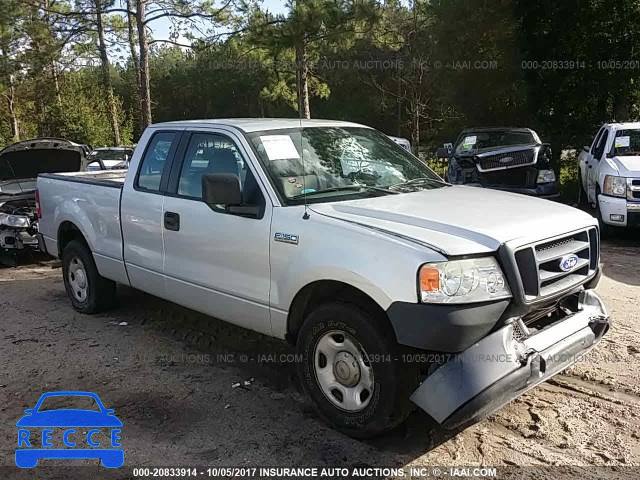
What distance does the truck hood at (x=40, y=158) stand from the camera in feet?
31.6

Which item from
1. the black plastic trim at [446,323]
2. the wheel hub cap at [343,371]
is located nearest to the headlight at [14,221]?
the wheel hub cap at [343,371]

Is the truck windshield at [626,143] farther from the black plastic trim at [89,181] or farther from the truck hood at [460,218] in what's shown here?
the black plastic trim at [89,181]

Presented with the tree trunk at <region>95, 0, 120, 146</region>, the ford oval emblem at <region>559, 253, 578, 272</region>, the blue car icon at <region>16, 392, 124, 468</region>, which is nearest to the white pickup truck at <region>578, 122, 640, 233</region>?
the ford oval emblem at <region>559, 253, 578, 272</region>

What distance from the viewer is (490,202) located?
163 inches

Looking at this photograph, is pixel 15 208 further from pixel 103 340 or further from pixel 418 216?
pixel 418 216

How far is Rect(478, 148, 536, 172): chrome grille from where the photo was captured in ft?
36.8

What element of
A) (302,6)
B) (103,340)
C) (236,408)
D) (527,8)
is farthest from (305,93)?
(236,408)

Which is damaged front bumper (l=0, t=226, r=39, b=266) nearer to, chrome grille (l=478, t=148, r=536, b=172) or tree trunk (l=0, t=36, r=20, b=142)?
chrome grille (l=478, t=148, r=536, b=172)

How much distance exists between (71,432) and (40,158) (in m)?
7.17

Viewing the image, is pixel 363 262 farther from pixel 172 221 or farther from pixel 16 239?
pixel 16 239

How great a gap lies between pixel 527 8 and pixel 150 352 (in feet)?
48.3

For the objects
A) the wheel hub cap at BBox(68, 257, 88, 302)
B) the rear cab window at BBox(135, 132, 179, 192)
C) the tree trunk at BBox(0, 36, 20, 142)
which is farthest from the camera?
the tree trunk at BBox(0, 36, 20, 142)

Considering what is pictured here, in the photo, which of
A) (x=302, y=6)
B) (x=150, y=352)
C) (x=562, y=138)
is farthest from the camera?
(x=302, y=6)

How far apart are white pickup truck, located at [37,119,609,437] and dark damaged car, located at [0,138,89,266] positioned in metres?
4.08
